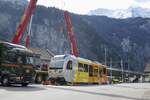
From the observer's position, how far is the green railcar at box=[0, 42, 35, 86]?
1076 inches

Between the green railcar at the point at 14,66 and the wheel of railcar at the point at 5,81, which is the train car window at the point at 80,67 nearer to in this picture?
the green railcar at the point at 14,66

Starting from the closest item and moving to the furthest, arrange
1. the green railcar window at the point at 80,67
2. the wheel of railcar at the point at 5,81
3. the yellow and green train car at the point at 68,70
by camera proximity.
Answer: the wheel of railcar at the point at 5,81, the yellow and green train car at the point at 68,70, the green railcar window at the point at 80,67

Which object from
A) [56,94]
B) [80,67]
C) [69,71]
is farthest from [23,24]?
[56,94]

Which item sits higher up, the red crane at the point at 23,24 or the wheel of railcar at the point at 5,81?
the red crane at the point at 23,24

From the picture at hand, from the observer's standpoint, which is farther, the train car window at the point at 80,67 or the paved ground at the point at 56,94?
the train car window at the point at 80,67

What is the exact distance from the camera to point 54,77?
4219cm

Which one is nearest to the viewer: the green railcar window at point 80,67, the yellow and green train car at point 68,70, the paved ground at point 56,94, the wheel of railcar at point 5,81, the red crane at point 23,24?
Result: the paved ground at point 56,94

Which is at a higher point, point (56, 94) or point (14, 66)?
point (14, 66)

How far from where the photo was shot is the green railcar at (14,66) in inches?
1076

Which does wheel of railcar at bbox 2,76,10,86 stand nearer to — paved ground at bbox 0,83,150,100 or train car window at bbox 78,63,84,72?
paved ground at bbox 0,83,150,100

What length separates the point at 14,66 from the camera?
27547 mm

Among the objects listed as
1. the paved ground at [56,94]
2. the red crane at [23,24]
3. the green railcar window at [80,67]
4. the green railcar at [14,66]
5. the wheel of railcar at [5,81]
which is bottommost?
the paved ground at [56,94]

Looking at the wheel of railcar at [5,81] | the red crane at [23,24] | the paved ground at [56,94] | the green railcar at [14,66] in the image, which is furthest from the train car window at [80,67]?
the wheel of railcar at [5,81]

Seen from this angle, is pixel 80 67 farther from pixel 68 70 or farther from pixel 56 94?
pixel 56 94
